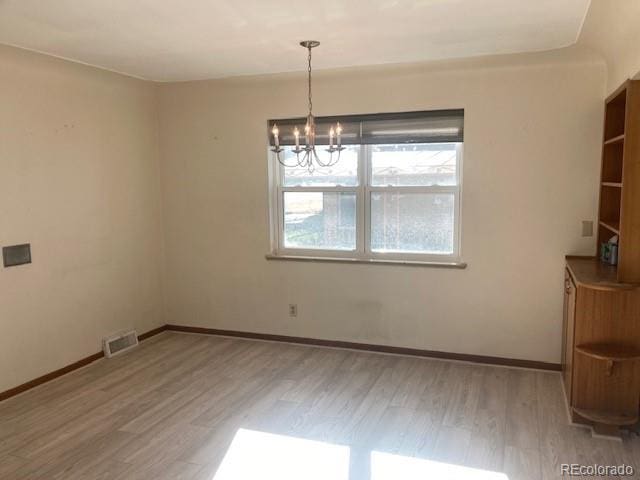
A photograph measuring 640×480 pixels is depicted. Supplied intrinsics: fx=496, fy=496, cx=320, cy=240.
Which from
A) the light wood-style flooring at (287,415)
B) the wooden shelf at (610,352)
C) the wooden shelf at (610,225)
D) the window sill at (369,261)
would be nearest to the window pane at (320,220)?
the window sill at (369,261)

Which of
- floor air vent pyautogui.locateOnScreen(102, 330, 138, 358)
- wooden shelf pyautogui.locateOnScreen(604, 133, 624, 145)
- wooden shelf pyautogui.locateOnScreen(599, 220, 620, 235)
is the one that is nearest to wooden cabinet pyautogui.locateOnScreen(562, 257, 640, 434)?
wooden shelf pyautogui.locateOnScreen(599, 220, 620, 235)

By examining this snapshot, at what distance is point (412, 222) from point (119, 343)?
283cm

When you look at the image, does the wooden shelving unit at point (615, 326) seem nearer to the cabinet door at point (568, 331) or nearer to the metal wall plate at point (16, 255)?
the cabinet door at point (568, 331)

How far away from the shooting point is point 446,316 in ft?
13.7

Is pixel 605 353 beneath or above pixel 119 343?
above

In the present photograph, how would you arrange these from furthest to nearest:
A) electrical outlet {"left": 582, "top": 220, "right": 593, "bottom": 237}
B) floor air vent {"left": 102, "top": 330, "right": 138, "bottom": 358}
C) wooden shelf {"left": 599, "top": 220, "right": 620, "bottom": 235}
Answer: floor air vent {"left": 102, "top": 330, "right": 138, "bottom": 358}, electrical outlet {"left": 582, "top": 220, "right": 593, "bottom": 237}, wooden shelf {"left": 599, "top": 220, "right": 620, "bottom": 235}

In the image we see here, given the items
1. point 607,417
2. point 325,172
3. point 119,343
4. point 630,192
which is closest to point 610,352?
point 607,417

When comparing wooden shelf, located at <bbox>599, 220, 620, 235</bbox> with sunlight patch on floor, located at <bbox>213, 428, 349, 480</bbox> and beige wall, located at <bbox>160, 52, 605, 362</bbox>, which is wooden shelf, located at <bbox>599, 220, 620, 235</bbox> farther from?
sunlight patch on floor, located at <bbox>213, 428, 349, 480</bbox>

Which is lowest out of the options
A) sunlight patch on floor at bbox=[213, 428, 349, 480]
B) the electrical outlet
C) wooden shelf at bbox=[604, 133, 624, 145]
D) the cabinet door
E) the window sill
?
sunlight patch on floor at bbox=[213, 428, 349, 480]

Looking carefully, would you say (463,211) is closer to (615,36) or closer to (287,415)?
(615,36)

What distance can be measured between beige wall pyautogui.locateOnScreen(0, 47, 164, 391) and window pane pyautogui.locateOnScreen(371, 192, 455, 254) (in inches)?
87.8

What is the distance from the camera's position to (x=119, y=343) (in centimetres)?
447

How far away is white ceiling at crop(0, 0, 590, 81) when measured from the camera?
260 centimetres

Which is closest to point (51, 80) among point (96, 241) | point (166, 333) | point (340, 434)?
point (96, 241)
